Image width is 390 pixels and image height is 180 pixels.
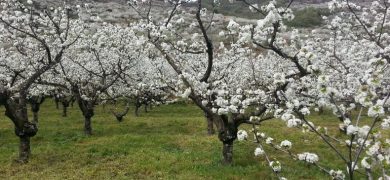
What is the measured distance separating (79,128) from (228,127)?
801 inches

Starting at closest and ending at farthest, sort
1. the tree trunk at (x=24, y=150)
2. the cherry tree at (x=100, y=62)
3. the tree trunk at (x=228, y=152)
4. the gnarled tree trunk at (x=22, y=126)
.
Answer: the tree trunk at (x=228, y=152) < the gnarled tree trunk at (x=22, y=126) < the tree trunk at (x=24, y=150) < the cherry tree at (x=100, y=62)

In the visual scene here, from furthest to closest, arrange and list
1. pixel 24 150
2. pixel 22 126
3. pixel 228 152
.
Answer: pixel 24 150 < pixel 22 126 < pixel 228 152

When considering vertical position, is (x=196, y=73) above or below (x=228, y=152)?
above

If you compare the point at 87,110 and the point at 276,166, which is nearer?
the point at 276,166

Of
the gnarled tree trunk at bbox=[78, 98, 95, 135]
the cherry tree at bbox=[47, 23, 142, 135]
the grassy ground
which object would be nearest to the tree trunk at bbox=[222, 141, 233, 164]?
the grassy ground

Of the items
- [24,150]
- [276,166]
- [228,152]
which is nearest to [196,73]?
[228,152]

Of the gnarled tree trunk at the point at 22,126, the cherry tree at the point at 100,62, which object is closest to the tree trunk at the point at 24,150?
the gnarled tree trunk at the point at 22,126

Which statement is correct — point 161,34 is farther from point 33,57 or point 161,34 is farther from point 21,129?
point 33,57

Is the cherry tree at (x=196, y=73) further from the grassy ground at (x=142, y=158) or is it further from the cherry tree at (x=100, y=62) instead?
the cherry tree at (x=100, y=62)

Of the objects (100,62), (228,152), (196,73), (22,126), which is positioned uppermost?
(100,62)

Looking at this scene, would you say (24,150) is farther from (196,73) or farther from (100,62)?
(100,62)

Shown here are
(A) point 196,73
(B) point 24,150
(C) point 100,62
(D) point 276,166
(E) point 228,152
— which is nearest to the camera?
(D) point 276,166

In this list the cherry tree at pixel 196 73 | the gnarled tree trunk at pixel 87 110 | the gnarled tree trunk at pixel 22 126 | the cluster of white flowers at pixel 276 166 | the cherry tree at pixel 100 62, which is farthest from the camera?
the gnarled tree trunk at pixel 87 110

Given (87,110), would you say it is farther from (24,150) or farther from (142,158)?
(142,158)
